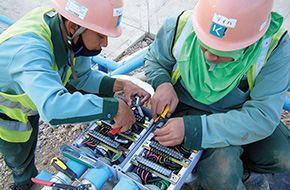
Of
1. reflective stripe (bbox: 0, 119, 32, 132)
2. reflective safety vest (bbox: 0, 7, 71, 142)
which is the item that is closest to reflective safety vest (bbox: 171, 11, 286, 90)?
reflective safety vest (bbox: 0, 7, 71, 142)

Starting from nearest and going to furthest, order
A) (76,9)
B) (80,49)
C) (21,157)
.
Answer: (76,9), (80,49), (21,157)

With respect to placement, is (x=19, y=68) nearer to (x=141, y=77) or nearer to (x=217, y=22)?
(x=217, y=22)

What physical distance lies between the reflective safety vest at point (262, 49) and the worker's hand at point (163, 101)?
19 centimetres

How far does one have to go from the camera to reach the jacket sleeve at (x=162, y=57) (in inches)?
76.0

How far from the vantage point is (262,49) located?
64.8 inches

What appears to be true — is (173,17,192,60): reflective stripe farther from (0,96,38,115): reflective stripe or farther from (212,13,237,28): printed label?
(0,96,38,115): reflective stripe

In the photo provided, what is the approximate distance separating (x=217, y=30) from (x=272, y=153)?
40.8 inches

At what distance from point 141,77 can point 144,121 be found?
48.5 inches

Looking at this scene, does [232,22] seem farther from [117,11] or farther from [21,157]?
Answer: [21,157]

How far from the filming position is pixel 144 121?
195cm

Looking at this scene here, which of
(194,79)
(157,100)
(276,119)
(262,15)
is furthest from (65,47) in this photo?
(276,119)

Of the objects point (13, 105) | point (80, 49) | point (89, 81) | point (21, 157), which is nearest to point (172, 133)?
point (80, 49)

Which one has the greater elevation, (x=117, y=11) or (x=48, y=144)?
(x=117, y=11)

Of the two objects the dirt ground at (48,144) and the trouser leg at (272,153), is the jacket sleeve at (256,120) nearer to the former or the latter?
the trouser leg at (272,153)
